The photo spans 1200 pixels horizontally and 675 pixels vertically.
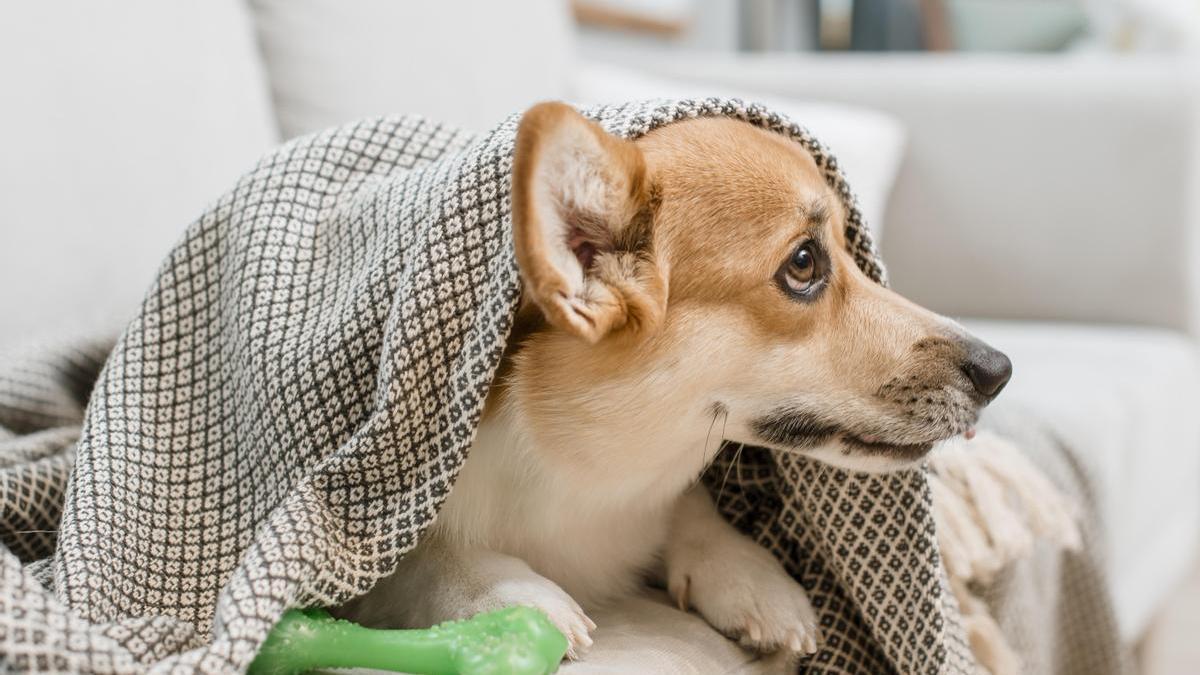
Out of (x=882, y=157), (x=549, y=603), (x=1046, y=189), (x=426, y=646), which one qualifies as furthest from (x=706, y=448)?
(x=1046, y=189)

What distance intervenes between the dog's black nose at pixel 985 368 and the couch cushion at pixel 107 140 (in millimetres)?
826

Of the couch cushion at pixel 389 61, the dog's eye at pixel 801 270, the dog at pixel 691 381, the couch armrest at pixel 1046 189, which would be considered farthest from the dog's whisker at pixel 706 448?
the couch armrest at pixel 1046 189

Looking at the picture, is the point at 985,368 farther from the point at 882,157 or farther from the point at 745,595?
the point at 882,157

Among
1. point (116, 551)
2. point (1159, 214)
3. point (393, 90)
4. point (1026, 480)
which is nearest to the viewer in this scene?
point (116, 551)

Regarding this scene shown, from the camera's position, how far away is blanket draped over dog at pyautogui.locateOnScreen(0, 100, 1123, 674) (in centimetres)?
73

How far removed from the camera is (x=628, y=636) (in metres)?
0.85

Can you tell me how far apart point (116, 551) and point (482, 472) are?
0.26 m

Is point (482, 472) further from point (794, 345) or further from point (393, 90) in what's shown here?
point (393, 90)

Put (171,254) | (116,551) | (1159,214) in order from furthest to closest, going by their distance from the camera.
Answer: (1159,214) → (171,254) → (116,551)

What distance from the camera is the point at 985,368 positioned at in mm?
878

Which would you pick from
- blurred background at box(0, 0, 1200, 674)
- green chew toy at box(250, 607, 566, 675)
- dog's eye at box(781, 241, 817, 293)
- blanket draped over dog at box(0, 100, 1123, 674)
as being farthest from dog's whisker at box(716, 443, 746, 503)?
blurred background at box(0, 0, 1200, 674)

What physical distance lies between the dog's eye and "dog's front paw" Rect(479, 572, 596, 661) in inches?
11.2

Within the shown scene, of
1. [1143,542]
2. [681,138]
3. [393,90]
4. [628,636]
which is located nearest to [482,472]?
[628,636]

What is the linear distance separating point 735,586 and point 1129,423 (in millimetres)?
912
